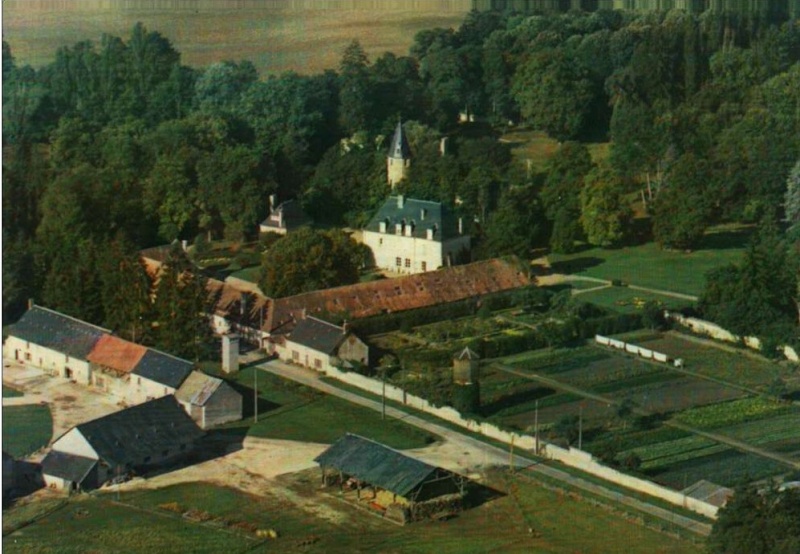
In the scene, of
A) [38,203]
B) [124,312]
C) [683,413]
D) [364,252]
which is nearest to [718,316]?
[683,413]

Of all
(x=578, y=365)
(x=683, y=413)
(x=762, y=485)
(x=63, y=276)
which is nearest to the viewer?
(x=762, y=485)

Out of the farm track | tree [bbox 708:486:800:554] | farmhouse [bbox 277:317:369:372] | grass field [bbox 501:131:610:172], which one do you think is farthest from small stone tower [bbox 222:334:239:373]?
grass field [bbox 501:131:610:172]

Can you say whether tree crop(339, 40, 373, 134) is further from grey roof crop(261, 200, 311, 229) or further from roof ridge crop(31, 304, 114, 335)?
roof ridge crop(31, 304, 114, 335)

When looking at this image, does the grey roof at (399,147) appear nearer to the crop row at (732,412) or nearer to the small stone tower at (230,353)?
the small stone tower at (230,353)

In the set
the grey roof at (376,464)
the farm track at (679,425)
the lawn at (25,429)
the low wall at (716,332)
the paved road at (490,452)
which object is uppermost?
the grey roof at (376,464)

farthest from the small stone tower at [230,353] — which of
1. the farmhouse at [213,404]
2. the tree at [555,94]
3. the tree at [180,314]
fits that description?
the tree at [555,94]

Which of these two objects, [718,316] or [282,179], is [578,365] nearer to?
[718,316]

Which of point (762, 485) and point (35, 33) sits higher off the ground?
point (35, 33)
